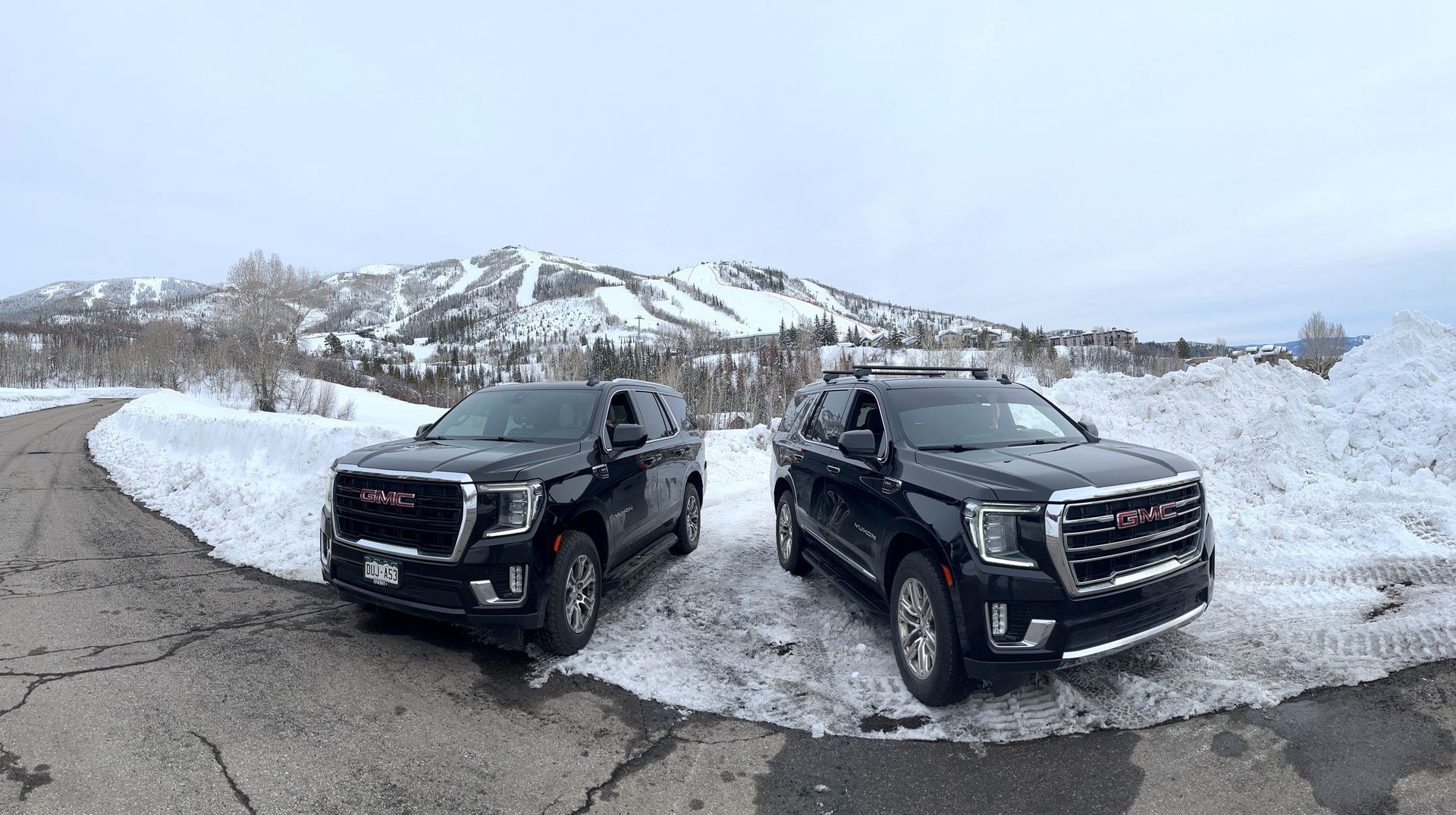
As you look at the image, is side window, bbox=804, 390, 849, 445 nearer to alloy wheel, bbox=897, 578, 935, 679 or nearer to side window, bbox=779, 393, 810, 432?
side window, bbox=779, 393, 810, 432

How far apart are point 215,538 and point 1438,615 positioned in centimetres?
1170

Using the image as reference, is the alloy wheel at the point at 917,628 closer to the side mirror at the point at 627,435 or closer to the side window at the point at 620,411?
the side mirror at the point at 627,435

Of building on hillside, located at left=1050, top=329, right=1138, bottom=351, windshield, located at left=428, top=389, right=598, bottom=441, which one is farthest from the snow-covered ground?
building on hillside, located at left=1050, top=329, right=1138, bottom=351

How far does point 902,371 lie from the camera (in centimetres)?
646

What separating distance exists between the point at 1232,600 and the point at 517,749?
5.67m

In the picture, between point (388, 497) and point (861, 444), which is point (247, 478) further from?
point (861, 444)

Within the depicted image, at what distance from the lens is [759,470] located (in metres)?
13.1

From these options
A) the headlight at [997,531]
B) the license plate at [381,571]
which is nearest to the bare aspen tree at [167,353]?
the license plate at [381,571]

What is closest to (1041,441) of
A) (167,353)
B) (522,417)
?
(522,417)

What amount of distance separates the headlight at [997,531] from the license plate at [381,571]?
12.2 feet

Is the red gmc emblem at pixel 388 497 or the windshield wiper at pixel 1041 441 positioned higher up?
the windshield wiper at pixel 1041 441

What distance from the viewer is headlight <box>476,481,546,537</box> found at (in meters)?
4.31

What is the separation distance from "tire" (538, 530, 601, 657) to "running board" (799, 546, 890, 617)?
1926 millimetres

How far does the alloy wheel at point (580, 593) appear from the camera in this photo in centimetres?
468
